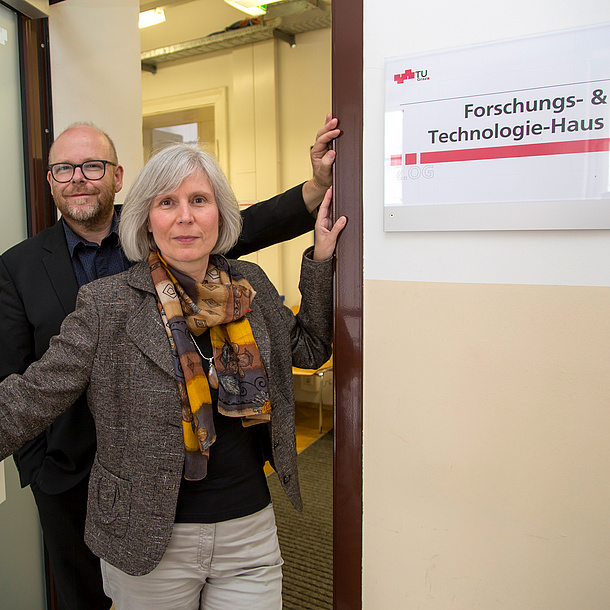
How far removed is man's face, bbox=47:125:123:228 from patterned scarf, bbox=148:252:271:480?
1.72ft

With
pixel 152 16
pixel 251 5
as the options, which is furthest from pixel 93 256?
pixel 152 16

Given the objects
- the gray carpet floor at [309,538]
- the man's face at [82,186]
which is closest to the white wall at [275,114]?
the gray carpet floor at [309,538]

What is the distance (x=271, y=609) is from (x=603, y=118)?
1.35 meters

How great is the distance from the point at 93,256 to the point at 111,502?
85cm

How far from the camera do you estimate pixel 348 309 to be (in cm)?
135

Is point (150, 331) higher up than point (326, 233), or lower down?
lower down

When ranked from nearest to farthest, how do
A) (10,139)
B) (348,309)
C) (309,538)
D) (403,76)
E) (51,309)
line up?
(403,76) → (348,309) → (51,309) → (10,139) → (309,538)

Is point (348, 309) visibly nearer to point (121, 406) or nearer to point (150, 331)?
point (150, 331)

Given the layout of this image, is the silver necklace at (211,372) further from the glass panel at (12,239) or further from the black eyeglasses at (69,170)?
the glass panel at (12,239)

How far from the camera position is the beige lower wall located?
114 cm

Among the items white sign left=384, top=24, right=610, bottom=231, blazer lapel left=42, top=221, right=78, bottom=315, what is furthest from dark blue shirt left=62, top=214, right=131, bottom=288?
white sign left=384, top=24, right=610, bottom=231

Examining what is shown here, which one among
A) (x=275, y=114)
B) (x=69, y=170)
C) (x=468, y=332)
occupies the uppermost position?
(x=275, y=114)

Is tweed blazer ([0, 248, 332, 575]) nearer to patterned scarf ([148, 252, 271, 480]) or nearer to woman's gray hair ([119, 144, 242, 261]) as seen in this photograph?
patterned scarf ([148, 252, 271, 480])

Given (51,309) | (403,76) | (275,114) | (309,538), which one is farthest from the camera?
(275,114)
